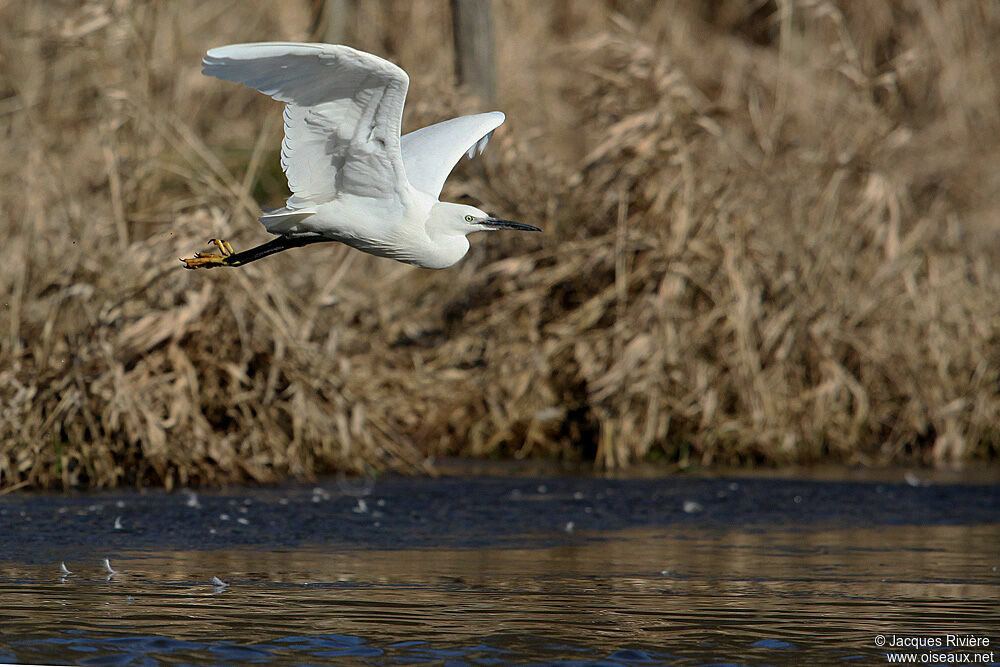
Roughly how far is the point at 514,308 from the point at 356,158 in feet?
12.8

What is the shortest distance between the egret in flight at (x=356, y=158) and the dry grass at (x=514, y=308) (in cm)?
140

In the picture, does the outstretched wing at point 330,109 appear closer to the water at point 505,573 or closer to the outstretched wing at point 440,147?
the outstretched wing at point 440,147

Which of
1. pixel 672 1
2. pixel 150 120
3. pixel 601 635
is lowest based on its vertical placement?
pixel 601 635

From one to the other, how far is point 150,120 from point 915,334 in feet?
19.0

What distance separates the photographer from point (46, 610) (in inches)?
185

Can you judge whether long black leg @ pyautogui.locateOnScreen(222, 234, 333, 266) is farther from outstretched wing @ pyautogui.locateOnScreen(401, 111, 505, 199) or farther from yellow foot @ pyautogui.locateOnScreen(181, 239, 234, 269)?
outstretched wing @ pyautogui.locateOnScreen(401, 111, 505, 199)

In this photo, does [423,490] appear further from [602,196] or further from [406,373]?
[602,196]

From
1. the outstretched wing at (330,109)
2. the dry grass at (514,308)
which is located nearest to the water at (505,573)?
the dry grass at (514,308)

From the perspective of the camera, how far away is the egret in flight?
5.20m

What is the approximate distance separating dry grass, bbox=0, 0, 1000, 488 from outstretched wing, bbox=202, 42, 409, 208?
2.13 m

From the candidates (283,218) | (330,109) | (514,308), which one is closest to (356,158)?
(330,109)

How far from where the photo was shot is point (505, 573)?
19.1ft

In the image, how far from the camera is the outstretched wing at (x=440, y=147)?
260 inches

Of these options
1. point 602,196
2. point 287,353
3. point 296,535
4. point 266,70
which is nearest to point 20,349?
point 287,353
